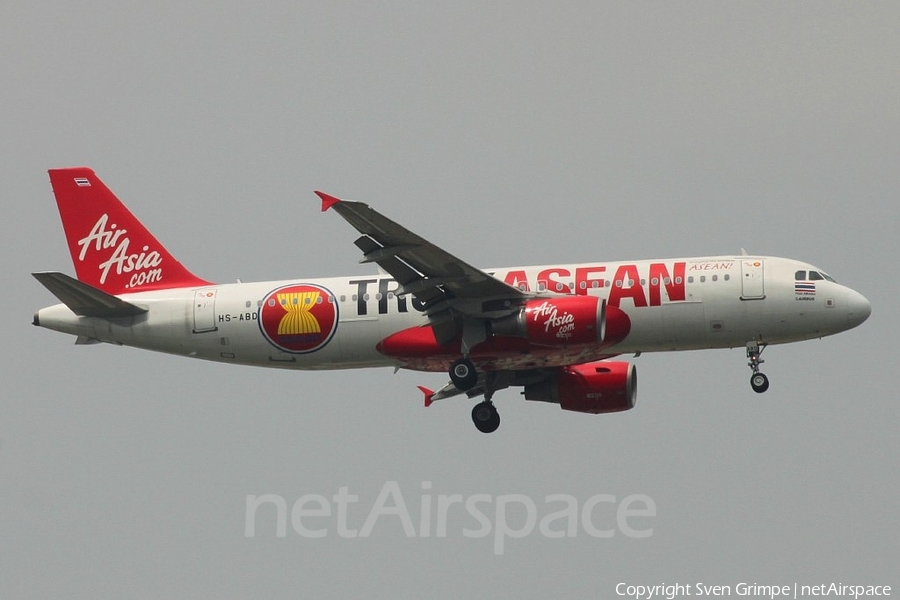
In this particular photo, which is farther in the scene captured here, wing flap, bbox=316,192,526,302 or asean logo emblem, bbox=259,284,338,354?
asean logo emblem, bbox=259,284,338,354

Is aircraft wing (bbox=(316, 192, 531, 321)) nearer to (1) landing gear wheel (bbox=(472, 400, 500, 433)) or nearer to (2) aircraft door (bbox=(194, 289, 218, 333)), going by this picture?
(1) landing gear wheel (bbox=(472, 400, 500, 433))

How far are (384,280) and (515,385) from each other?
6.62 m

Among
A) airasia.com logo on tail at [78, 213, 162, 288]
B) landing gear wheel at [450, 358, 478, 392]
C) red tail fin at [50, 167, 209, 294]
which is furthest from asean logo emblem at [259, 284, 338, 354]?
airasia.com logo on tail at [78, 213, 162, 288]

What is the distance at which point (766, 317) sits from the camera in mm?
49625

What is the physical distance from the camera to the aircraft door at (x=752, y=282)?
49.5 meters

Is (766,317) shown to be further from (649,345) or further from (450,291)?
(450,291)

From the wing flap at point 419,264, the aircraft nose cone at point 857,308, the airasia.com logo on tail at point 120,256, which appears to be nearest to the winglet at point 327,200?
the wing flap at point 419,264

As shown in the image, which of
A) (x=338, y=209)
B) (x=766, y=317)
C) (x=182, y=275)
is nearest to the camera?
(x=338, y=209)

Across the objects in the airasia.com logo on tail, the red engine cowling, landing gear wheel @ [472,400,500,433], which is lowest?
landing gear wheel @ [472,400,500,433]

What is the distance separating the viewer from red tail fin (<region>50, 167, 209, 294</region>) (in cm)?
5484

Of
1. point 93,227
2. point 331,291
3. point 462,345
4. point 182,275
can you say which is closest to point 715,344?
point 462,345

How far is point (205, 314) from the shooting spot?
52625 millimetres

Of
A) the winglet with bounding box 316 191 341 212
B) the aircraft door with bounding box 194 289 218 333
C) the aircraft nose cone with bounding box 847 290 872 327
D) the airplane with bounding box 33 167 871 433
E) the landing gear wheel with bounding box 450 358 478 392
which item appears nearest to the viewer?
the winglet with bounding box 316 191 341 212

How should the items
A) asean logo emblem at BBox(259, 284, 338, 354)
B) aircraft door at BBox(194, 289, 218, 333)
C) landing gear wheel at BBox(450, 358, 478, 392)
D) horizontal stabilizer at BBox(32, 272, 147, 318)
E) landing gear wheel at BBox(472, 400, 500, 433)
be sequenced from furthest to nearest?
1. landing gear wheel at BBox(472, 400, 500, 433)
2. aircraft door at BBox(194, 289, 218, 333)
3. asean logo emblem at BBox(259, 284, 338, 354)
4. landing gear wheel at BBox(450, 358, 478, 392)
5. horizontal stabilizer at BBox(32, 272, 147, 318)
